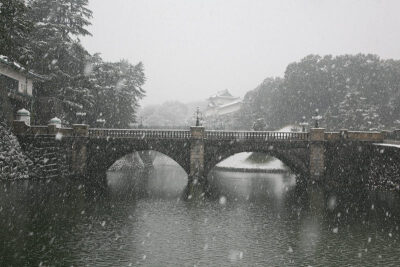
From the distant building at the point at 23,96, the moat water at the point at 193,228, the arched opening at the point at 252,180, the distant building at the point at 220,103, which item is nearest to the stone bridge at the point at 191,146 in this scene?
the arched opening at the point at 252,180

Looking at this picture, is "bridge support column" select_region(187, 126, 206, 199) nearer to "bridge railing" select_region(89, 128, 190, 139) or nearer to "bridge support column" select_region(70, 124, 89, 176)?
"bridge railing" select_region(89, 128, 190, 139)

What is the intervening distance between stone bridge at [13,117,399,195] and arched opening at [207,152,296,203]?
5.51 feet

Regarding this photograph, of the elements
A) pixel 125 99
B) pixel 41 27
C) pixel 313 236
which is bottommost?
pixel 313 236

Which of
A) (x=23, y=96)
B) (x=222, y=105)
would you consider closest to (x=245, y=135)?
(x=23, y=96)

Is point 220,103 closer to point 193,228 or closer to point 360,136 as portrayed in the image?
point 360,136

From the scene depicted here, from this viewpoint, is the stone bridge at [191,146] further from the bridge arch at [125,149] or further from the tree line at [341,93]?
the tree line at [341,93]

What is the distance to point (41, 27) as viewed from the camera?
38.3m

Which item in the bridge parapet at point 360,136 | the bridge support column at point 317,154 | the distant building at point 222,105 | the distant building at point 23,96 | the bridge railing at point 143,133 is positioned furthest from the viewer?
the distant building at point 222,105

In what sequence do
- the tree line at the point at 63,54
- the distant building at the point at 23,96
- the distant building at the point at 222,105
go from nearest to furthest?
1. the distant building at the point at 23,96
2. the tree line at the point at 63,54
3. the distant building at the point at 222,105

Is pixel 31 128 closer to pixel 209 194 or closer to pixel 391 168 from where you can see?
pixel 209 194

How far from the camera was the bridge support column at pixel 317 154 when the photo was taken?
33.1 metres

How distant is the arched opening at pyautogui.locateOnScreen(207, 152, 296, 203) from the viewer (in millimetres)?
28048

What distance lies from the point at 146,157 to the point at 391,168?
32.6m

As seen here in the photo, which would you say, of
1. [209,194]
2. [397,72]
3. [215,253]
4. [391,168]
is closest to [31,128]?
[209,194]
